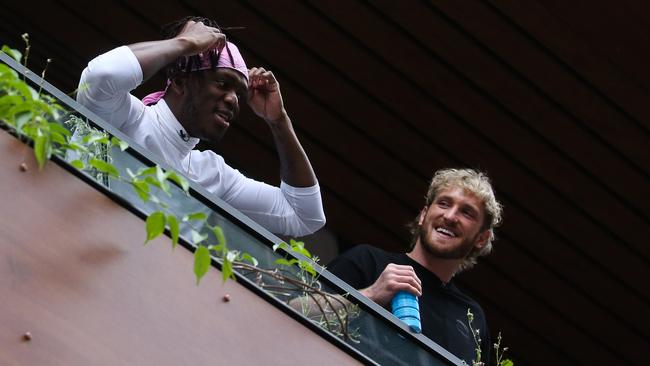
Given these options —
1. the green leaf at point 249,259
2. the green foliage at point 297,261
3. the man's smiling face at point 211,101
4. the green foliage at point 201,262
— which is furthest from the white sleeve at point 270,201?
the green foliage at point 201,262

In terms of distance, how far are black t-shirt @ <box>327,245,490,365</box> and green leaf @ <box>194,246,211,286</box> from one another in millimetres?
1346

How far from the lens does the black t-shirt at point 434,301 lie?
4.85 meters

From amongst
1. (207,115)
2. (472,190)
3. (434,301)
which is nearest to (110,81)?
(207,115)

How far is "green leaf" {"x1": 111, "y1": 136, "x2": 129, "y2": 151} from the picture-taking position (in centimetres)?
376

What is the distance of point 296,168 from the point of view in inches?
194

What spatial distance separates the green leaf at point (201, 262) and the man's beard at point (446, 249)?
186cm

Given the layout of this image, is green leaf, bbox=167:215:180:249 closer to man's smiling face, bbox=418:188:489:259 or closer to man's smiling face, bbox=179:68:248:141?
man's smiling face, bbox=179:68:248:141

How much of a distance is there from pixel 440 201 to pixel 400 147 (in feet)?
7.29

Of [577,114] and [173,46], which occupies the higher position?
[577,114]

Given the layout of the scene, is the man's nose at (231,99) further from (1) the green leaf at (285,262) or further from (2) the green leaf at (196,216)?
(2) the green leaf at (196,216)

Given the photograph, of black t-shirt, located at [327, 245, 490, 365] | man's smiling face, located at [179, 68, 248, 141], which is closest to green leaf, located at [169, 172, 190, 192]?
man's smiling face, located at [179, 68, 248, 141]

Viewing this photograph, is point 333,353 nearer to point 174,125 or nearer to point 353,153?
point 174,125

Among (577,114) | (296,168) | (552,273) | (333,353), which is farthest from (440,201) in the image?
(552,273)

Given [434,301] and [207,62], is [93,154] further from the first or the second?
[434,301]
